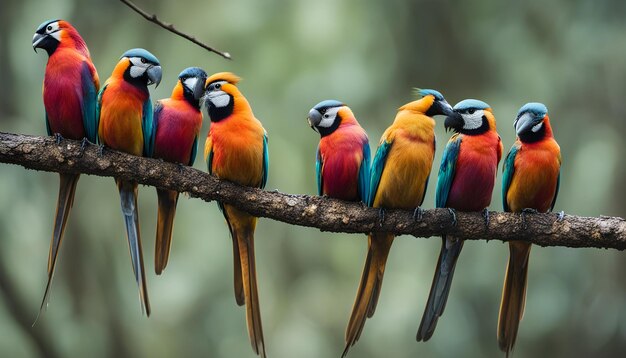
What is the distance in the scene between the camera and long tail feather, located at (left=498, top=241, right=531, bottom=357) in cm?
351

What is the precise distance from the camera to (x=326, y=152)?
12.0ft

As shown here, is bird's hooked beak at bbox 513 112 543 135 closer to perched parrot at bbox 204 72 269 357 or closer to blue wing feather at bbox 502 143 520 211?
blue wing feather at bbox 502 143 520 211

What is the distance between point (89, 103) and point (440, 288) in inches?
74.1

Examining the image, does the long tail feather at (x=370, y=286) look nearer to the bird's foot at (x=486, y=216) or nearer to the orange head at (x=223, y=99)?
the bird's foot at (x=486, y=216)

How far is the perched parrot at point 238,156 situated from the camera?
349 cm

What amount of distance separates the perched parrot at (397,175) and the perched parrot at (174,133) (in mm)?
909

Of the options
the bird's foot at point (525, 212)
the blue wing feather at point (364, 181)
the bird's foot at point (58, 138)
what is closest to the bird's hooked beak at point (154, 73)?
the bird's foot at point (58, 138)

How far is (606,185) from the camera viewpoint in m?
6.77

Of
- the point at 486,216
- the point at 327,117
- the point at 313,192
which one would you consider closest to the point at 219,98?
the point at 327,117

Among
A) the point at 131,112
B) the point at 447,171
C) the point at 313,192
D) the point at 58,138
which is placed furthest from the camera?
the point at 313,192

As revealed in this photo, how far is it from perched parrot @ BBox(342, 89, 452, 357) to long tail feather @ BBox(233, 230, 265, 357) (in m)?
0.41

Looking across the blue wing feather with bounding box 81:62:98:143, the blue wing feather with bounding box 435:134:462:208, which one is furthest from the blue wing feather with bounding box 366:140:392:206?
the blue wing feather with bounding box 81:62:98:143

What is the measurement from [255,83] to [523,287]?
13.2 ft

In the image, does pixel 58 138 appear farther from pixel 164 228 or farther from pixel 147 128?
pixel 164 228
